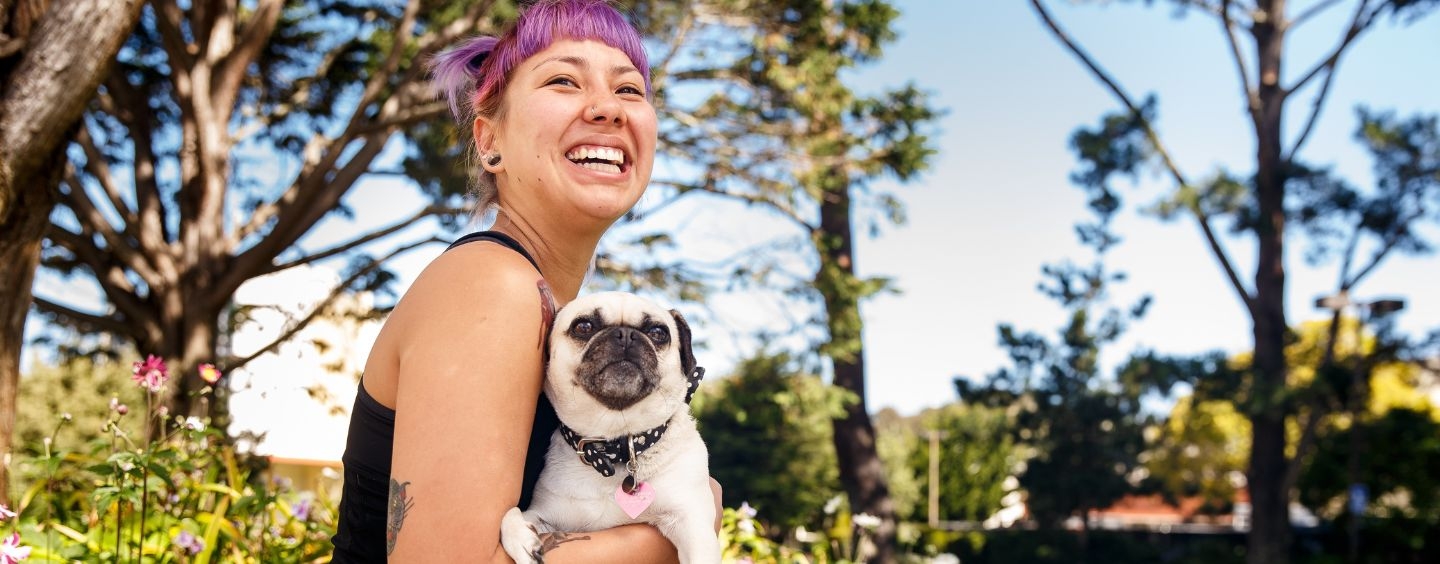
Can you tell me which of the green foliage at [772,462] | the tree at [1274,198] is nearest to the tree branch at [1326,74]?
the tree at [1274,198]

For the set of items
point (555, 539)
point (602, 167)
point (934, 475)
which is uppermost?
point (602, 167)

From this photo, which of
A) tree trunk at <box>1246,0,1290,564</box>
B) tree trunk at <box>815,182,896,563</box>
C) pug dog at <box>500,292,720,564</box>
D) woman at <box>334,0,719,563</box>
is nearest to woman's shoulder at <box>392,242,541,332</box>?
woman at <box>334,0,719,563</box>

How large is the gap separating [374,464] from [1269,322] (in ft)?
84.4

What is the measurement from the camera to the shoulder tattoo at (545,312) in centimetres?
189

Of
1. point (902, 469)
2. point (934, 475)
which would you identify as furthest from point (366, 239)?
point (934, 475)

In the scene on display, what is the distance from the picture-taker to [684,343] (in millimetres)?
2133

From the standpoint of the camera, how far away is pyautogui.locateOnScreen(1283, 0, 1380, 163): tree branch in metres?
23.6

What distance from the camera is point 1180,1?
25.1 metres

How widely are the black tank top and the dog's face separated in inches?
4.4

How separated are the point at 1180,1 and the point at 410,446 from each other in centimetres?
2693

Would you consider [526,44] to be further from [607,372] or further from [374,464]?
[374,464]

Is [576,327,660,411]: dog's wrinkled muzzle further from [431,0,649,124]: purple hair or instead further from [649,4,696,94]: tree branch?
[649,4,696,94]: tree branch

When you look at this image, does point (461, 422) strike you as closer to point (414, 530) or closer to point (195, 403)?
point (414, 530)

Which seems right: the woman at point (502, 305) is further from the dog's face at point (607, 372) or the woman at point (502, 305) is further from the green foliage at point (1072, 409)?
the green foliage at point (1072, 409)
